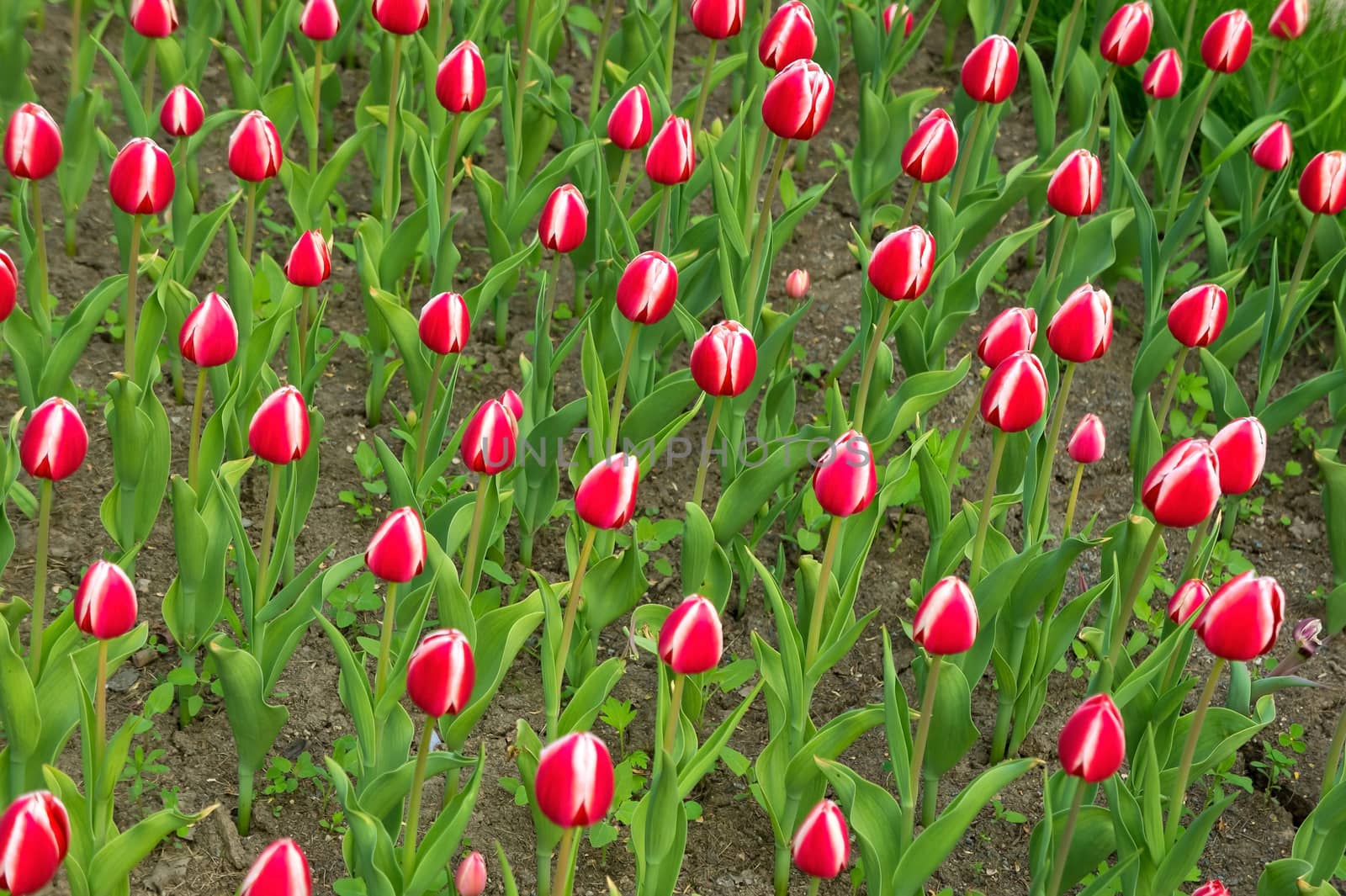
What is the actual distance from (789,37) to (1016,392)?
108 centimetres

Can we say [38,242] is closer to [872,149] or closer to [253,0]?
[253,0]

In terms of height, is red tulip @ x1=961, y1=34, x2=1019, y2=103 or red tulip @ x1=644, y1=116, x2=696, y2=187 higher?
red tulip @ x1=961, y1=34, x2=1019, y2=103

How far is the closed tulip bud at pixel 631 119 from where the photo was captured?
301 cm

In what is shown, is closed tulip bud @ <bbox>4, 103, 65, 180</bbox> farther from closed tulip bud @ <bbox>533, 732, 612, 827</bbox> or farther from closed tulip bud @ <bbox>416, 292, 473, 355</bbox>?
closed tulip bud @ <bbox>533, 732, 612, 827</bbox>

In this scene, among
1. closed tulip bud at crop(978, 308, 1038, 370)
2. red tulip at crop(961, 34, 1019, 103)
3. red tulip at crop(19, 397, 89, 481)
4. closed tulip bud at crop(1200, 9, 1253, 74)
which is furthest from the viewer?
closed tulip bud at crop(1200, 9, 1253, 74)

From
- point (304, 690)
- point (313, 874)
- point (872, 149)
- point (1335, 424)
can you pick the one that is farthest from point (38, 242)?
point (1335, 424)

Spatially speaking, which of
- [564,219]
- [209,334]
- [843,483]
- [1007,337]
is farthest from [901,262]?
[209,334]

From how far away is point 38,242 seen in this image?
9.98 feet

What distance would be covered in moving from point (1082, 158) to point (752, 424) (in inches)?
41.4

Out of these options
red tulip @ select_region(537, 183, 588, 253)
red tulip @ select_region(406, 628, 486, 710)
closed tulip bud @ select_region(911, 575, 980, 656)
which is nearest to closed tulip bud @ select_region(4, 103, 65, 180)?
red tulip @ select_region(537, 183, 588, 253)

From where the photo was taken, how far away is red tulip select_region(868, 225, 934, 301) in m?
2.52

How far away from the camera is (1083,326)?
97.4 inches

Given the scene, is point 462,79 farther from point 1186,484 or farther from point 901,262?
point 1186,484

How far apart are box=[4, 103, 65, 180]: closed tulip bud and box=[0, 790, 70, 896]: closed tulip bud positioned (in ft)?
4.42
